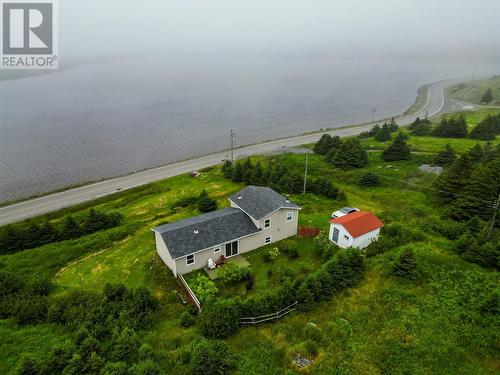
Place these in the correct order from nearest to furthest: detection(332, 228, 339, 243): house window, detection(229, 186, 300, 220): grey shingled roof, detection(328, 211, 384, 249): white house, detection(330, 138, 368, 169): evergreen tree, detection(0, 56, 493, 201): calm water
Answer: detection(328, 211, 384, 249): white house
detection(332, 228, 339, 243): house window
detection(229, 186, 300, 220): grey shingled roof
detection(330, 138, 368, 169): evergreen tree
detection(0, 56, 493, 201): calm water

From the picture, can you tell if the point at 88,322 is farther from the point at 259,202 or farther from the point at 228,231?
the point at 259,202

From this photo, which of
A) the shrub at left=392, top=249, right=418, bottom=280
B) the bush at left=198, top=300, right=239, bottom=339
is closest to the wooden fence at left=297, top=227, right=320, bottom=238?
the shrub at left=392, top=249, right=418, bottom=280

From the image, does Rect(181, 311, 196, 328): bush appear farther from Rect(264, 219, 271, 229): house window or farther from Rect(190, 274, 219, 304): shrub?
Rect(264, 219, 271, 229): house window

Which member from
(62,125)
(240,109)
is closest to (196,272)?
(62,125)

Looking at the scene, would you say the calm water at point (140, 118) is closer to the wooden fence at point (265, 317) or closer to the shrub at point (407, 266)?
the wooden fence at point (265, 317)

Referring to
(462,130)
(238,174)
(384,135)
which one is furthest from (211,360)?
(462,130)

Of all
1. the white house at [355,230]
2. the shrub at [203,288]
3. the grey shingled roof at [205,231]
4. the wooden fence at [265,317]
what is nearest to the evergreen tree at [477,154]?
the white house at [355,230]

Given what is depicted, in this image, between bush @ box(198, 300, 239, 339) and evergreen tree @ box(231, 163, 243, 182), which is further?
evergreen tree @ box(231, 163, 243, 182)
